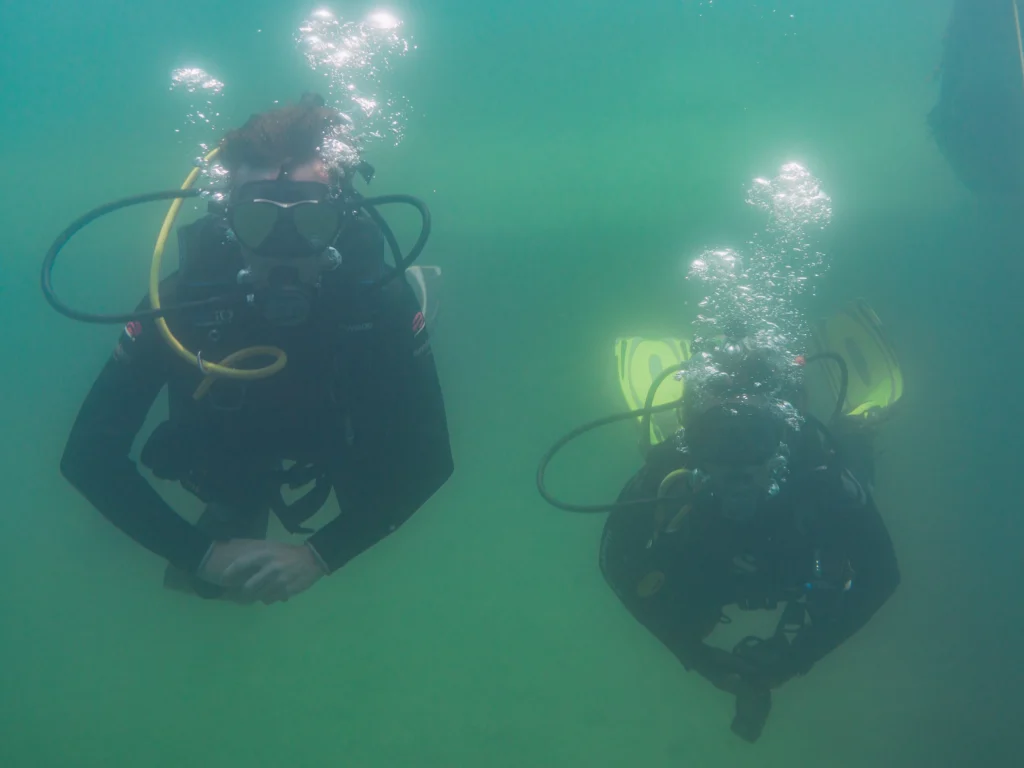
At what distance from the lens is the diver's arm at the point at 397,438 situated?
2.23 meters

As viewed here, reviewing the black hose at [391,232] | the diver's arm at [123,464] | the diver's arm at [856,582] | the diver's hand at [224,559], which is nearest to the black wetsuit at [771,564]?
the diver's arm at [856,582]

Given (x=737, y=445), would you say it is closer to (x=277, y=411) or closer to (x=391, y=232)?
(x=391, y=232)

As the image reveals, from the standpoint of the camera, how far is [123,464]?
2.05 metres

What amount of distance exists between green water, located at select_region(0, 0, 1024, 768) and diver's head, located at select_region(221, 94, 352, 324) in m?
3.64

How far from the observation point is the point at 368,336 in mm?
2209

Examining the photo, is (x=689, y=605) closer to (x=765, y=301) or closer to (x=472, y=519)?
(x=765, y=301)

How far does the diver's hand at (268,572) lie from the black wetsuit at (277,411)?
12 cm

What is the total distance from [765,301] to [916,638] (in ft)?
14.9

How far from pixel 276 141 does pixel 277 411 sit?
42.8 inches

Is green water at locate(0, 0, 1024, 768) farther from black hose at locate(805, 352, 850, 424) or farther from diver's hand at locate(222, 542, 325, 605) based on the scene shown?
diver's hand at locate(222, 542, 325, 605)

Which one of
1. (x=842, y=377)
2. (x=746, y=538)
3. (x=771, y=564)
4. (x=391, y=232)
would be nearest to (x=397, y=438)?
(x=391, y=232)

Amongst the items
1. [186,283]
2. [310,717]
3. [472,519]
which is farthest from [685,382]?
[310,717]

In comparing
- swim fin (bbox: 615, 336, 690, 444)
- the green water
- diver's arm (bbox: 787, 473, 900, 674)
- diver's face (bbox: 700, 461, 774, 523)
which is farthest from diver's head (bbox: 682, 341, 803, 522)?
the green water

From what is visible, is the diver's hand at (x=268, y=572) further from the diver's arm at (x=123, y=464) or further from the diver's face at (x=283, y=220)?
the diver's face at (x=283, y=220)
